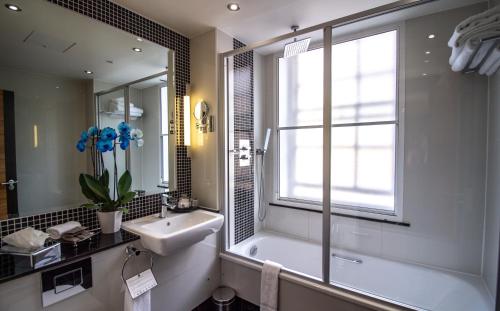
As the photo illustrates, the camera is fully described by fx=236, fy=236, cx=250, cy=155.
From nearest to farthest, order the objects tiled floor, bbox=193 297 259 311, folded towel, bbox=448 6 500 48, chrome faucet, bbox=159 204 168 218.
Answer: folded towel, bbox=448 6 500 48 → chrome faucet, bbox=159 204 168 218 → tiled floor, bbox=193 297 259 311

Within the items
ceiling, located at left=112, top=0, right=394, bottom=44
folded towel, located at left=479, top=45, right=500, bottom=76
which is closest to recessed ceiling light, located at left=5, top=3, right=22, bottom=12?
ceiling, located at left=112, top=0, right=394, bottom=44

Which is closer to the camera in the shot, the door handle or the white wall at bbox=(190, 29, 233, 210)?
the door handle

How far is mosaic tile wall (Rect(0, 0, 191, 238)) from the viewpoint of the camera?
5.03ft

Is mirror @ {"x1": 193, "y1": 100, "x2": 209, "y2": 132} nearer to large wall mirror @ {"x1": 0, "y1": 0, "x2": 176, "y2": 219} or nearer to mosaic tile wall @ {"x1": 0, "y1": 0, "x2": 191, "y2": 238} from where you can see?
mosaic tile wall @ {"x1": 0, "y1": 0, "x2": 191, "y2": 238}

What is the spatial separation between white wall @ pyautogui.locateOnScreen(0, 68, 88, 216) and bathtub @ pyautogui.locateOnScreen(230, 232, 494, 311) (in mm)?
1562

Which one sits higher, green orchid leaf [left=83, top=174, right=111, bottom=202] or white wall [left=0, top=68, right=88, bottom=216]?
white wall [left=0, top=68, right=88, bottom=216]

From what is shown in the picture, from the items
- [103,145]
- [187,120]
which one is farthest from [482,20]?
[103,145]

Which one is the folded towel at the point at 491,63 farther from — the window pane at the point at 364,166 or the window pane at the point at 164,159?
the window pane at the point at 164,159

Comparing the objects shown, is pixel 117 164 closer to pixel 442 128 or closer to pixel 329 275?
pixel 329 275

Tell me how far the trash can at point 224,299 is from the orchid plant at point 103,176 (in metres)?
1.16

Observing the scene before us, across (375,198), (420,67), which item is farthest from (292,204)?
(420,67)

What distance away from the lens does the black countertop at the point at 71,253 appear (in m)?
1.12

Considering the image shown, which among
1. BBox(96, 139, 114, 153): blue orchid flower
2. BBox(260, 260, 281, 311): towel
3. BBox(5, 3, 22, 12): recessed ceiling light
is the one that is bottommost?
BBox(260, 260, 281, 311): towel

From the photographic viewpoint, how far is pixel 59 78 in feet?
5.29
